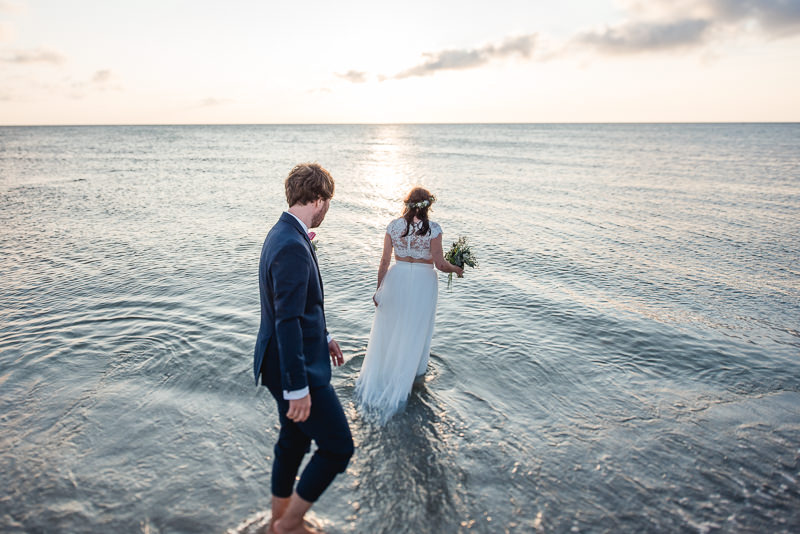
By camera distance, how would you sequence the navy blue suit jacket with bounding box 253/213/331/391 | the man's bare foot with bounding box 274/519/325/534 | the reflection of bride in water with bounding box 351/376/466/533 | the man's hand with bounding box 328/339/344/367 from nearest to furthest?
the navy blue suit jacket with bounding box 253/213/331/391
the man's bare foot with bounding box 274/519/325/534
the man's hand with bounding box 328/339/344/367
the reflection of bride in water with bounding box 351/376/466/533

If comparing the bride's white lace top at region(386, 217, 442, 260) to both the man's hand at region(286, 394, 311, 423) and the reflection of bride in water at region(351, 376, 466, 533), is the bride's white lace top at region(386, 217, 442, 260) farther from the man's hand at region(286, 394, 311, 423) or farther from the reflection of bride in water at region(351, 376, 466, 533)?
the man's hand at region(286, 394, 311, 423)

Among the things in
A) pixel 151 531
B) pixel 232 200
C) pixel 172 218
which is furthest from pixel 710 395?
pixel 232 200

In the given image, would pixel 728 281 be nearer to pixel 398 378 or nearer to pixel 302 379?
pixel 398 378

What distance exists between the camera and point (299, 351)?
2.96m

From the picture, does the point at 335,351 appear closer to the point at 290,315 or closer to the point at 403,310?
the point at 290,315

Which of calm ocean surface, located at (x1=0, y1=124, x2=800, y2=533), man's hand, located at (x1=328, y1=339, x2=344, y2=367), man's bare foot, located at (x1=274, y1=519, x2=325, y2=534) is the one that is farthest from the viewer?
calm ocean surface, located at (x1=0, y1=124, x2=800, y2=533)

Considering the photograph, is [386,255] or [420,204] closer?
[420,204]

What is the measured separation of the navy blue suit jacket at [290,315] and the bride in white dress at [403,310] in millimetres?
2764

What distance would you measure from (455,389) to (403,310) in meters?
1.40

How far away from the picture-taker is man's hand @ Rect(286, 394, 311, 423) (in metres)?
2.99

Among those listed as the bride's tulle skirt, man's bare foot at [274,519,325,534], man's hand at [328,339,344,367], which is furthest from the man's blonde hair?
the bride's tulle skirt

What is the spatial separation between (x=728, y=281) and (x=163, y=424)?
41.3 ft

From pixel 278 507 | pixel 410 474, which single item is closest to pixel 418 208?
pixel 410 474

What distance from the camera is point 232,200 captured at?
24.7 m
